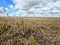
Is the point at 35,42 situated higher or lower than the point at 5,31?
lower

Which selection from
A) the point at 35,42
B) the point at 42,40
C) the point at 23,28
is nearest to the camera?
the point at 35,42

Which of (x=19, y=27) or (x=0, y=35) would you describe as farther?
(x=19, y=27)

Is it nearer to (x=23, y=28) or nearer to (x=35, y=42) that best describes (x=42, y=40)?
(x=35, y=42)

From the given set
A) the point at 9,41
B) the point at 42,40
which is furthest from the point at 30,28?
the point at 9,41

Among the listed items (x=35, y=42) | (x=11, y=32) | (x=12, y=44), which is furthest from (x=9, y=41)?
(x=35, y=42)

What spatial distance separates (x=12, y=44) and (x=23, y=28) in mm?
1185

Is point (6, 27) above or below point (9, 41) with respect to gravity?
above

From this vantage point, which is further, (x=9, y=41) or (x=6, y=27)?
(x=6, y=27)

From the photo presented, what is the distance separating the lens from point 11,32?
6.91m

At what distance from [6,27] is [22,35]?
2.91 ft

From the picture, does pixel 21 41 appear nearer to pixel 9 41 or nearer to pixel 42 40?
pixel 9 41

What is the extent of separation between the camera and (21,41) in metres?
6.41

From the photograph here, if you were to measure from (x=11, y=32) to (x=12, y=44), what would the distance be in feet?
2.49

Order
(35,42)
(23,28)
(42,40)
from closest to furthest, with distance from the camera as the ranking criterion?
1. (35,42)
2. (42,40)
3. (23,28)
